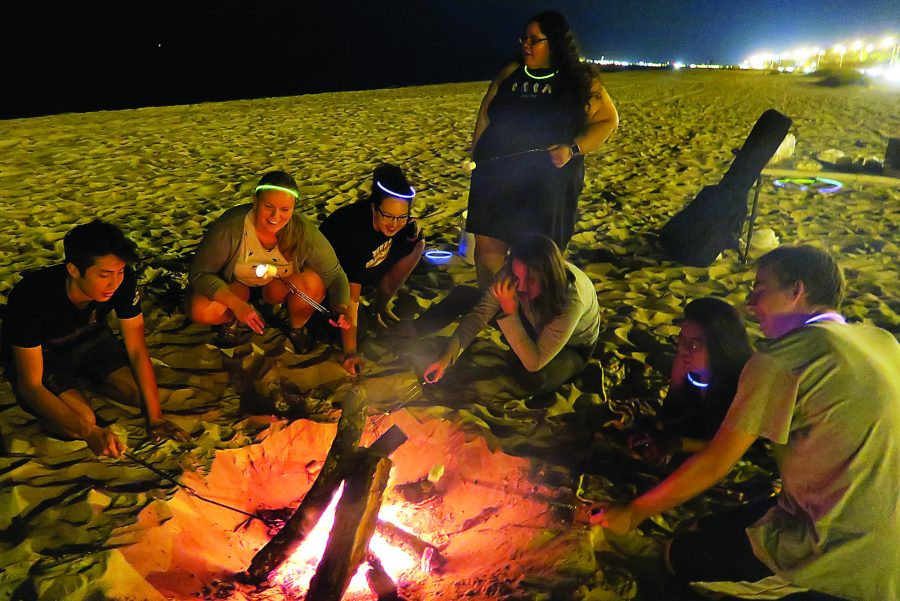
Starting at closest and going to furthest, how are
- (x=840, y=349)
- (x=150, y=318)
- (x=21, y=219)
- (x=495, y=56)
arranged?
1. (x=840, y=349)
2. (x=150, y=318)
3. (x=21, y=219)
4. (x=495, y=56)

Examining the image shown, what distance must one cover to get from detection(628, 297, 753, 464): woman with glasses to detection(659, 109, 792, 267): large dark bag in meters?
2.18

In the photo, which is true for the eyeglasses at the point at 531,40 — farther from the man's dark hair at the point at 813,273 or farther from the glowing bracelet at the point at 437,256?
the glowing bracelet at the point at 437,256

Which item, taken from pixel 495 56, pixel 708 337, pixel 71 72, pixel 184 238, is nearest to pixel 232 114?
pixel 184 238

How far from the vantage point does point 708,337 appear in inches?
101

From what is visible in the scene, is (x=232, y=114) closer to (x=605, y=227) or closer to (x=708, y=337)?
(x=605, y=227)

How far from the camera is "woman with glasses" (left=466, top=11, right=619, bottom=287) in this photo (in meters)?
3.15

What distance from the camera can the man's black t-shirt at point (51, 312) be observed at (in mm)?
2406

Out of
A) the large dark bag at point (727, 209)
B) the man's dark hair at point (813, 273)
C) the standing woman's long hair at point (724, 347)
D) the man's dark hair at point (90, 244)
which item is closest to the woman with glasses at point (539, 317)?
the standing woman's long hair at point (724, 347)

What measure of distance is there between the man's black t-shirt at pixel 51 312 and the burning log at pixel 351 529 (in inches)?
50.8

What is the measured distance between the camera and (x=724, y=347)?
2.54 metres

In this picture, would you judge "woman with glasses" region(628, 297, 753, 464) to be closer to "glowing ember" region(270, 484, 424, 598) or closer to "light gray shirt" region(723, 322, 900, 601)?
"light gray shirt" region(723, 322, 900, 601)

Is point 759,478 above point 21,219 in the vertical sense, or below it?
below

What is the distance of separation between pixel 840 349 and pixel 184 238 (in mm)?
5021

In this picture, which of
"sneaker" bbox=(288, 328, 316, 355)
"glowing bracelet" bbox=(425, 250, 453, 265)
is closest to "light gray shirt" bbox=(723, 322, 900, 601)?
"sneaker" bbox=(288, 328, 316, 355)
